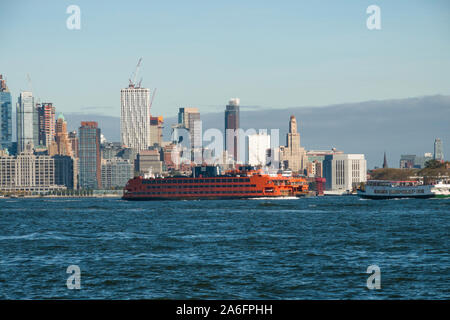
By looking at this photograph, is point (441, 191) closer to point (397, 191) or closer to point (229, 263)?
point (397, 191)

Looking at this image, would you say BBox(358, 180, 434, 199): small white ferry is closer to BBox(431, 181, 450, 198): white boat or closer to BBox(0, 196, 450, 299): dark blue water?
BBox(431, 181, 450, 198): white boat

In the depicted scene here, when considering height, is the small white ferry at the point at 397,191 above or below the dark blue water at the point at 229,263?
below

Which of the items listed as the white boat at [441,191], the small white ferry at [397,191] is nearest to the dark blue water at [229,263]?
the small white ferry at [397,191]

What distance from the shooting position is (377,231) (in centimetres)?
6438
